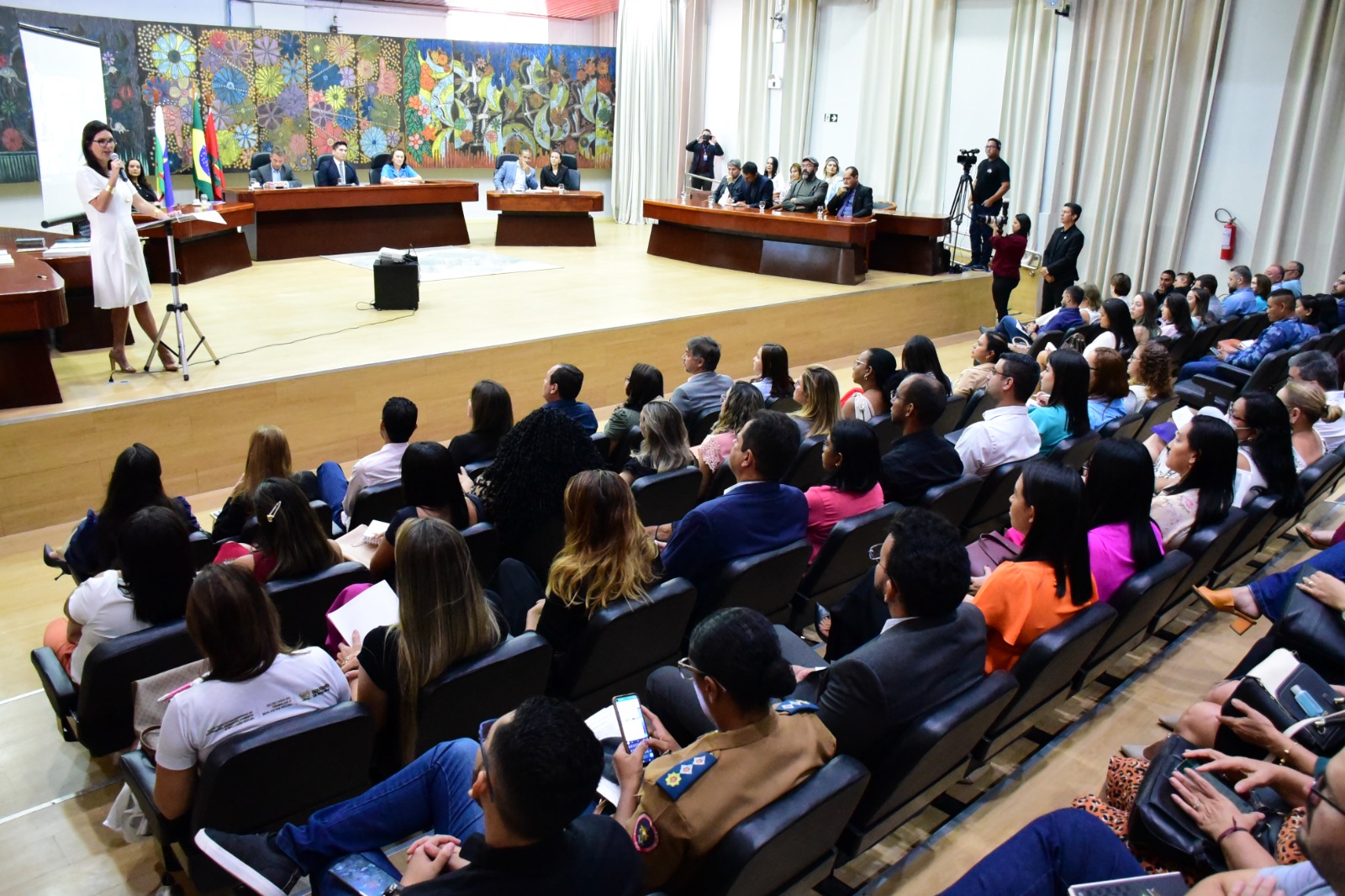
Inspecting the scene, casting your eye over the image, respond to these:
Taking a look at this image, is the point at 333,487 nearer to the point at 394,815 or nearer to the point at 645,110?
the point at 394,815

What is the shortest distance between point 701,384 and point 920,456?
61.5 inches

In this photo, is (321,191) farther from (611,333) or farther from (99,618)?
(99,618)

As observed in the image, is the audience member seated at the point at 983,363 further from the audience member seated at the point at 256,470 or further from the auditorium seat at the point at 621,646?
the audience member seated at the point at 256,470

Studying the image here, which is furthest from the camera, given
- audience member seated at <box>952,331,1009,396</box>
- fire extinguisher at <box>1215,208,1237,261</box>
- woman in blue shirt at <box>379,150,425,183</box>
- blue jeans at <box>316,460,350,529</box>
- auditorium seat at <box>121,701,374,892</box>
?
woman in blue shirt at <box>379,150,425,183</box>

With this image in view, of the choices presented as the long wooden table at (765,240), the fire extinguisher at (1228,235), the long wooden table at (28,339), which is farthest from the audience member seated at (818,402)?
the fire extinguisher at (1228,235)

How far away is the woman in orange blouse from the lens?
2.35 m

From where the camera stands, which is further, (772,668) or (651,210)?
(651,210)

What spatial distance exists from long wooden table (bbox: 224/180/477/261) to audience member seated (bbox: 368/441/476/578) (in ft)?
23.5

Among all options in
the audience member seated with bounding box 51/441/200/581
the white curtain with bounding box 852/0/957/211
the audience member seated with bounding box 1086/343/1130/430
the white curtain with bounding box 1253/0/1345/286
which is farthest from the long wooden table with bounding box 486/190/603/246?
the audience member seated with bounding box 51/441/200/581

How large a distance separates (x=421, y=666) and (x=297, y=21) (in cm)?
1113

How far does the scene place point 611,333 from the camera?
6.70 metres

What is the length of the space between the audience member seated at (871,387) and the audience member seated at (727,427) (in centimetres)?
66

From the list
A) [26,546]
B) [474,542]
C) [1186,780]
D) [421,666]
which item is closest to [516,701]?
[421,666]

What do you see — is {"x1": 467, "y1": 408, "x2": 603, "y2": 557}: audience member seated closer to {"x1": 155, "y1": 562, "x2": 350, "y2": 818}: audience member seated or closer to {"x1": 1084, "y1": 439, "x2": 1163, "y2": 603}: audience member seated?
{"x1": 155, "y1": 562, "x2": 350, "y2": 818}: audience member seated
